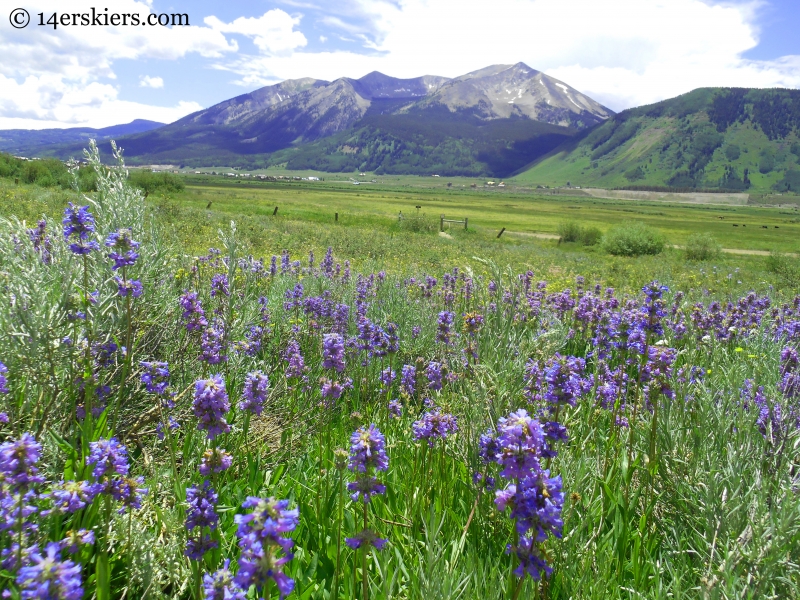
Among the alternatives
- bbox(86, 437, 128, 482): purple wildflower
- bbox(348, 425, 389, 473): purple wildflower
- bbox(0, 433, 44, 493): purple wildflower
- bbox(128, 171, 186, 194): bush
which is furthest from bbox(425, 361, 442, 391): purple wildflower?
bbox(128, 171, 186, 194): bush

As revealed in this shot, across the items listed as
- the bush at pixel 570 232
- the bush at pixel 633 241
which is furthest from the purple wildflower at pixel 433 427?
the bush at pixel 570 232

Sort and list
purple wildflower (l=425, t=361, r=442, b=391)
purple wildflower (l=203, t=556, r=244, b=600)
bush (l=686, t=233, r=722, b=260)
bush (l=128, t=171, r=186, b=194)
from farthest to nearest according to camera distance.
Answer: bush (l=128, t=171, r=186, b=194), bush (l=686, t=233, r=722, b=260), purple wildflower (l=425, t=361, r=442, b=391), purple wildflower (l=203, t=556, r=244, b=600)

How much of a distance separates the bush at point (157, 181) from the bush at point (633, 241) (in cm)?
3999

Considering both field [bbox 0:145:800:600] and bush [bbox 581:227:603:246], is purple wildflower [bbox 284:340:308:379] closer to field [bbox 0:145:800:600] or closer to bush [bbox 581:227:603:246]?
field [bbox 0:145:800:600]

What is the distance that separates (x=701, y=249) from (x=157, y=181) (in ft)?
164

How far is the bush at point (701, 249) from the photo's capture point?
121 feet

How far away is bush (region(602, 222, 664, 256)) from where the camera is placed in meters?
38.0

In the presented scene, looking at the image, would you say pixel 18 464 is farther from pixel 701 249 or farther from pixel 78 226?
pixel 701 249

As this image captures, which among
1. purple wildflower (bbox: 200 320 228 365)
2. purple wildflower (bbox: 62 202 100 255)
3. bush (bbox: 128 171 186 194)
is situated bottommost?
purple wildflower (bbox: 200 320 228 365)

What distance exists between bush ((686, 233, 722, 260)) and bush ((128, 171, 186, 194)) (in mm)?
45366

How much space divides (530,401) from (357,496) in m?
1.89

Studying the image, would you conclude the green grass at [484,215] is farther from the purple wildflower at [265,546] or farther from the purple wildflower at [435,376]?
the purple wildflower at [265,546]

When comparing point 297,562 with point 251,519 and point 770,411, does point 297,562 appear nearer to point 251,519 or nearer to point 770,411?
point 251,519

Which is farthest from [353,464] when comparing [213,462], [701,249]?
[701,249]
